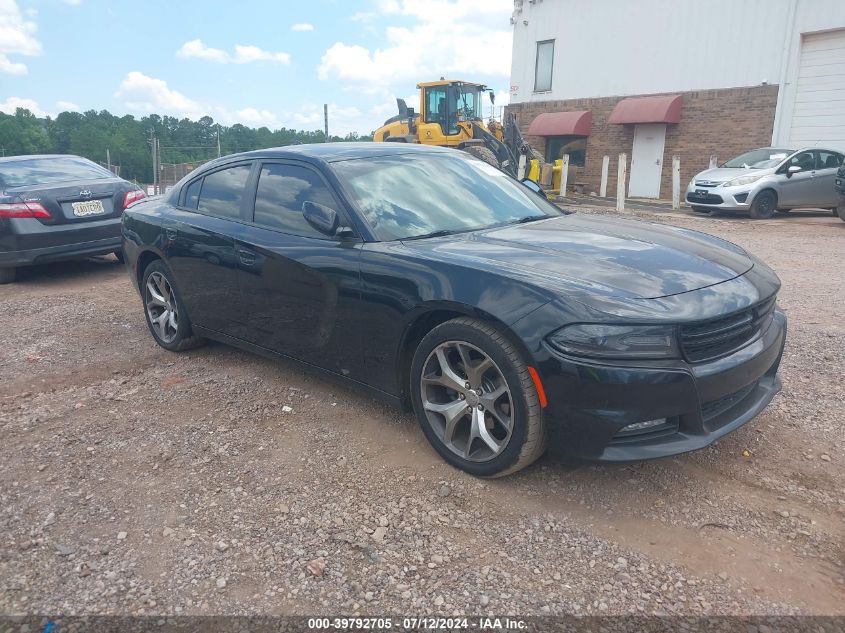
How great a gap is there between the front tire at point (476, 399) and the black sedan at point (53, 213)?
235 inches

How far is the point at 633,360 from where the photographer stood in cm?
259

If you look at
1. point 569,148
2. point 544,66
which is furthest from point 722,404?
point 544,66

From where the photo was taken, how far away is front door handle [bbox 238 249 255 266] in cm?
401

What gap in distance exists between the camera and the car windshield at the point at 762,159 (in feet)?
46.9

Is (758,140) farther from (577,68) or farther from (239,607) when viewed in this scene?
(239,607)

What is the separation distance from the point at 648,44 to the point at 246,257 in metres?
20.9

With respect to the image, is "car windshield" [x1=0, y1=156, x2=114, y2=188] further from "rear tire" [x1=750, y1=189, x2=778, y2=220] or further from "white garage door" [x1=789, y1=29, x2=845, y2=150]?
"white garage door" [x1=789, y1=29, x2=845, y2=150]

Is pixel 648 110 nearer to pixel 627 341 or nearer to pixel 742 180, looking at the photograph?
pixel 742 180

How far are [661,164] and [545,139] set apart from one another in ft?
16.6

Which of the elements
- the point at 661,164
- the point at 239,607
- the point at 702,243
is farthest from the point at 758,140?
the point at 239,607

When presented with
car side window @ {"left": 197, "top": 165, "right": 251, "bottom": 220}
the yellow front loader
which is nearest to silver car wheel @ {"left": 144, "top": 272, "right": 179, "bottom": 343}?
car side window @ {"left": 197, "top": 165, "right": 251, "bottom": 220}

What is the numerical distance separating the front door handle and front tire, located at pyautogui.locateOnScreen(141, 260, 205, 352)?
1.00 m

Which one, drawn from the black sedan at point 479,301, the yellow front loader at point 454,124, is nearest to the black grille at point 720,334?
the black sedan at point 479,301

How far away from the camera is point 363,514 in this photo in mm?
2865
